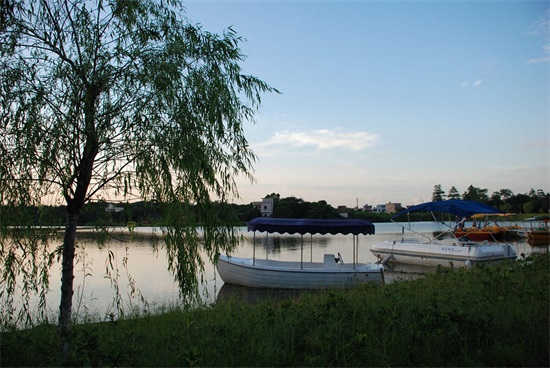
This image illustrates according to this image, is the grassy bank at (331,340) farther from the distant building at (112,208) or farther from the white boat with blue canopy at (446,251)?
the white boat with blue canopy at (446,251)

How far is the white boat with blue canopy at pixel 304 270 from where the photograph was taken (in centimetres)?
1633

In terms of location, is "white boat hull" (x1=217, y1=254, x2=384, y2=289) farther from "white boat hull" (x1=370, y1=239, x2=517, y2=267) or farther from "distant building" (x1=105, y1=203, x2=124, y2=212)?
"distant building" (x1=105, y1=203, x2=124, y2=212)

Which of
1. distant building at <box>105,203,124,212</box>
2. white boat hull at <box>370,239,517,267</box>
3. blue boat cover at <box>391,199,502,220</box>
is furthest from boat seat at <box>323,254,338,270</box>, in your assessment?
distant building at <box>105,203,124,212</box>

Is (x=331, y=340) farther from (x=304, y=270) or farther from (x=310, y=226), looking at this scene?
(x=310, y=226)

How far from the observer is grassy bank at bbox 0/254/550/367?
4.83 m

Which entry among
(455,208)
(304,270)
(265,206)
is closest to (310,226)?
(304,270)

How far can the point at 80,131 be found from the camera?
5242 mm

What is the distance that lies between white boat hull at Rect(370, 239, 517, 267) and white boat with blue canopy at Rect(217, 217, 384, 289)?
21.8ft

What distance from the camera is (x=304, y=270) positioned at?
16.3 meters

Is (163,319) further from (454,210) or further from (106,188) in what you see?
(454,210)

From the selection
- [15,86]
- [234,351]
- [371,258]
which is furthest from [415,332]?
[371,258]

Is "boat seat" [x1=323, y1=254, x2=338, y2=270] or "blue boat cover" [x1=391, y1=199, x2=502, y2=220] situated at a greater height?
"blue boat cover" [x1=391, y1=199, x2=502, y2=220]

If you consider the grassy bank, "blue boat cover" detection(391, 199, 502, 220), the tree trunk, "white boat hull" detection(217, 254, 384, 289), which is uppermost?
"blue boat cover" detection(391, 199, 502, 220)

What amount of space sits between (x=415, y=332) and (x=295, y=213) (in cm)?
3508
